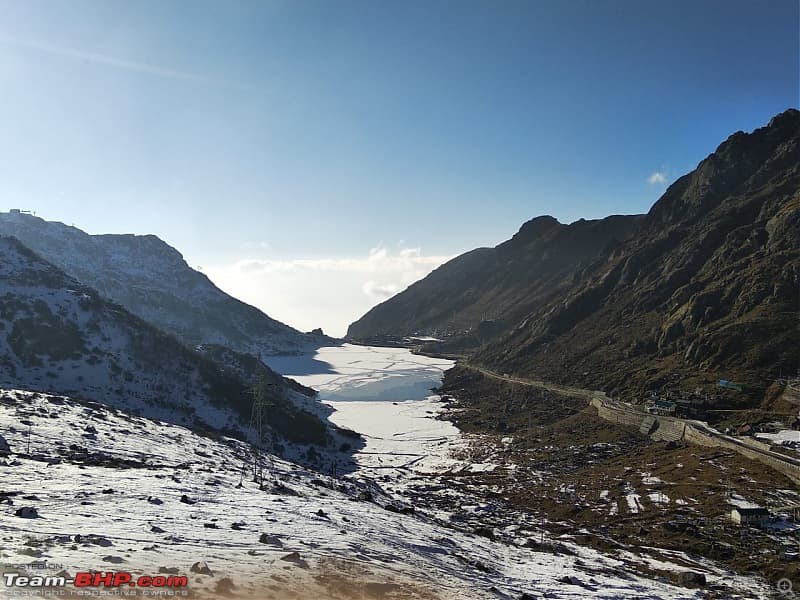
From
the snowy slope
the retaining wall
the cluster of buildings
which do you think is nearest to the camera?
the snowy slope

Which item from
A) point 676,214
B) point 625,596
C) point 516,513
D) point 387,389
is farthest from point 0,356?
point 676,214

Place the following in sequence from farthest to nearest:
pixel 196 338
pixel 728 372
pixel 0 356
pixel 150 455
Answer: pixel 196 338, pixel 728 372, pixel 0 356, pixel 150 455

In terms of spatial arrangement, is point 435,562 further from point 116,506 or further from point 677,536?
point 677,536

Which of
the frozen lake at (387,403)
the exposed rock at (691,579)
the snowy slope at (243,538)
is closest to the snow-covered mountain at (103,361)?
the frozen lake at (387,403)

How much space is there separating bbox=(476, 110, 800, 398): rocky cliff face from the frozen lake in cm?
2598

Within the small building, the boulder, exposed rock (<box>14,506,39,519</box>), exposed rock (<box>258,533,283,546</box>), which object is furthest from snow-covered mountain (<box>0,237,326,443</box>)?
the small building

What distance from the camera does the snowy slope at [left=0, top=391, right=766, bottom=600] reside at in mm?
14945

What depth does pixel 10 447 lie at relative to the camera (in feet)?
100

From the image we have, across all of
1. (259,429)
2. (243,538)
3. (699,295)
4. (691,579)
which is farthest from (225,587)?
(699,295)

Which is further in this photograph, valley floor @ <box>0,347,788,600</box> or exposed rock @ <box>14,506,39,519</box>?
exposed rock @ <box>14,506,39,519</box>

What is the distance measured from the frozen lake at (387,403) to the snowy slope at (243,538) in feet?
104

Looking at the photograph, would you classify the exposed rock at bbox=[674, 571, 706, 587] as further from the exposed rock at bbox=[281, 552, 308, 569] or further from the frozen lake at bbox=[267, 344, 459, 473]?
the frozen lake at bbox=[267, 344, 459, 473]

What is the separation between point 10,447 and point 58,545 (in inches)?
811

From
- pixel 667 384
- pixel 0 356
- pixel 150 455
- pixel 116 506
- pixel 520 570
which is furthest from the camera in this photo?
pixel 667 384
